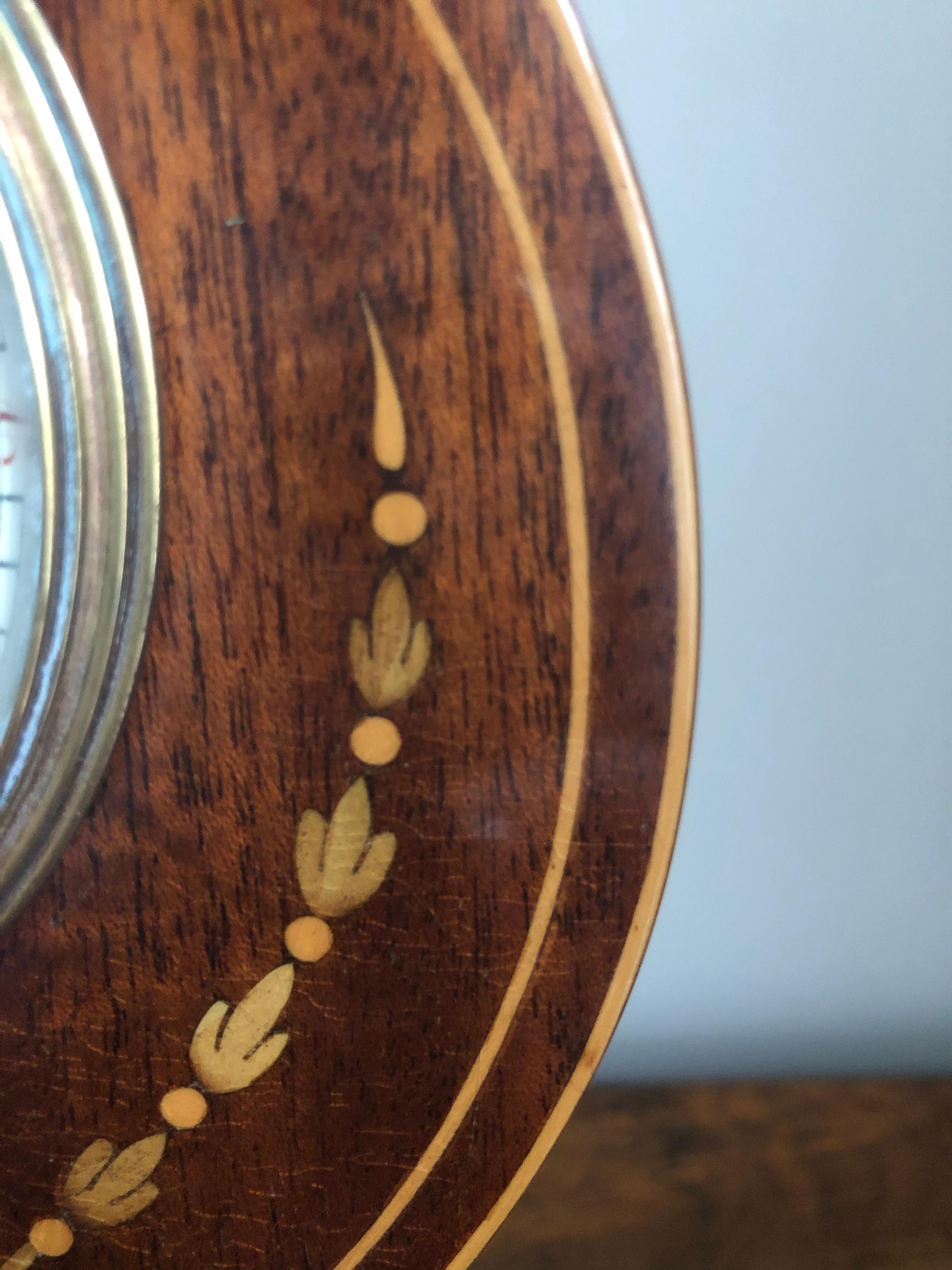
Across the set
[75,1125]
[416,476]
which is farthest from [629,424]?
[75,1125]

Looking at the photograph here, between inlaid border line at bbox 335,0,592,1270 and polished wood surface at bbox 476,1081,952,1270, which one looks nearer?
inlaid border line at bbox 335,0,592,1270

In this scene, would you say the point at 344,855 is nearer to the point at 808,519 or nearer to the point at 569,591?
the point at 569,591

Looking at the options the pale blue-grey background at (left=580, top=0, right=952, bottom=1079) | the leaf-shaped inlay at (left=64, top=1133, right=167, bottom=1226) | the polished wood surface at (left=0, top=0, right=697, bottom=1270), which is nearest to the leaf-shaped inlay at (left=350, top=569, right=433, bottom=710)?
the polished wood surface at (left=0, top=0, right=697, bottom=1270)

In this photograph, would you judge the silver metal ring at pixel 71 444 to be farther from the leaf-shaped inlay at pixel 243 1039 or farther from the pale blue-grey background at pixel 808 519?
the pale blue-grey background at pixel 808 519

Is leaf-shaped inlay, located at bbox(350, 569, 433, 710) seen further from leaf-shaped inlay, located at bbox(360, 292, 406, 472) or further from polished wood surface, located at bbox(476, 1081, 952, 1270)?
polished wood surface, located at bbox(476, 1081, 952, 1270)

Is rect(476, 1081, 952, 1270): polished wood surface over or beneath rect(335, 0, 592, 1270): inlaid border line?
beneath

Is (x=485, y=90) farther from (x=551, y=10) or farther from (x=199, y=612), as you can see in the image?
(x=199, y=612)

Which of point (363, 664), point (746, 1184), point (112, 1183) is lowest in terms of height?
point (746, 1184)

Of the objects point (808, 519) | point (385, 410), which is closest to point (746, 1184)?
point (808, 519)
